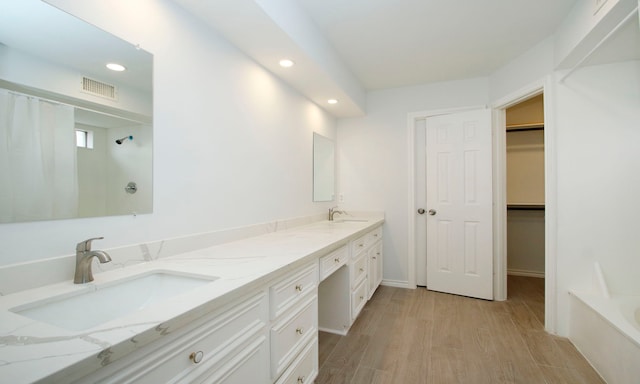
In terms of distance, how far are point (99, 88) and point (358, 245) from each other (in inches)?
80.7

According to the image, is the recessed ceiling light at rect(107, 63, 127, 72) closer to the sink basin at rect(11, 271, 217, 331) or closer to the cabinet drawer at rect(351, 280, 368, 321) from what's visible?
the sink basin at rect(11, 271, 217, 331)

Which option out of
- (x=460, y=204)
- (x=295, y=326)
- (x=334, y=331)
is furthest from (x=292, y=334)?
(x=460, y=204)

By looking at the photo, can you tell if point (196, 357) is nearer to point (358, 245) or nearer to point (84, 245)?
point (84, 245)

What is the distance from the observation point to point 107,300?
103 cm

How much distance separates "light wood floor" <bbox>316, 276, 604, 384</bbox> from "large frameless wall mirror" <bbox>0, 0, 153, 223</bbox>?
5.22 feet

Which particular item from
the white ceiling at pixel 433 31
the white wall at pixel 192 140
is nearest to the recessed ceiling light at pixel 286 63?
the white wall at pixel 192 140

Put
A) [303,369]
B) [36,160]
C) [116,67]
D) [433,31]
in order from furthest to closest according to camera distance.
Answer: [433,31] < [303,369] < [116,67] < [36,160]

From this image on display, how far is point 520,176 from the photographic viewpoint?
4020 mm

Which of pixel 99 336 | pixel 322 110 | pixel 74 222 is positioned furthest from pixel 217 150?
pixel 322 110

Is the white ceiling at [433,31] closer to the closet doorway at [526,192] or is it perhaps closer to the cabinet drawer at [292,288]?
the closet doorway at [526,192]

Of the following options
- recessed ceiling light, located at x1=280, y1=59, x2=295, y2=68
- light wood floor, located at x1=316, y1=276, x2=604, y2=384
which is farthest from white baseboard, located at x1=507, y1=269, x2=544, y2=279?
recessed ceiling light, located at x1=280, y1=59, x2=295, y2=68

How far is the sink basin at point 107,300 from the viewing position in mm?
885

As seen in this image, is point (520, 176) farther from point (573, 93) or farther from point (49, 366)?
point (49, 366)

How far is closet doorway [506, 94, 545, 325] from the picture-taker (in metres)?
3.90
